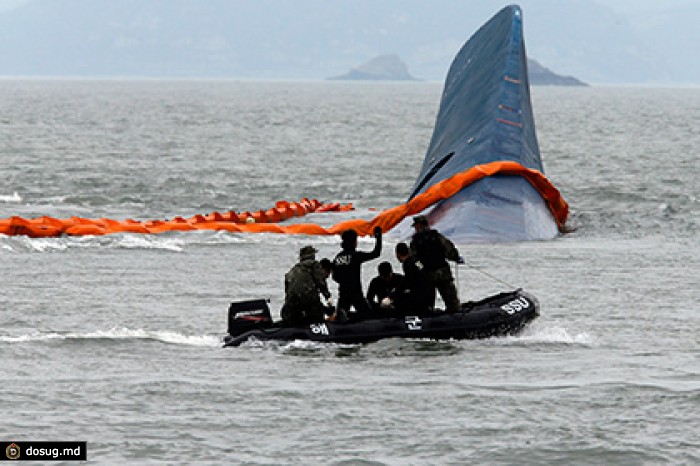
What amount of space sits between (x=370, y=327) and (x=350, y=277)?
0.82 meters

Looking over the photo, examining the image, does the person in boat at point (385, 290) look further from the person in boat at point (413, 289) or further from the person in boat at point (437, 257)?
the person in boat at point (437, 257)

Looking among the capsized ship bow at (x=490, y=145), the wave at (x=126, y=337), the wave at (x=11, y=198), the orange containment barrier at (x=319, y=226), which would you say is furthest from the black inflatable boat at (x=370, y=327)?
the wave at (x=11, y=198)

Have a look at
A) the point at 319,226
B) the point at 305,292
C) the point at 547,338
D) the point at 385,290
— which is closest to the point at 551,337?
the point at 547,338

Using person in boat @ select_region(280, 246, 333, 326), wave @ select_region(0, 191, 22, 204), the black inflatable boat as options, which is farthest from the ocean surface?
person in boat @ select_region(280, 246, 333, 326)

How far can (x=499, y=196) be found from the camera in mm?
33406

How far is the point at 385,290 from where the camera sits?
66.8 ft

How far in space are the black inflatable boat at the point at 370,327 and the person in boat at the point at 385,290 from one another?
320 mm

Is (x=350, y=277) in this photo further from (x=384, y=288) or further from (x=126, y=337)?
(x=126, y=337)

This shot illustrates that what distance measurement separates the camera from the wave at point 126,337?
67.1 ft

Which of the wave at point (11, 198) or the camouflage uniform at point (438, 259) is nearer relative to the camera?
the camouflage uniform at point (438, 259)

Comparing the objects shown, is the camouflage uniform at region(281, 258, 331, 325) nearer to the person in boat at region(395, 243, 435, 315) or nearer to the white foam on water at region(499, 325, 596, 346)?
the person in boat at region(395, 243, 435, 315)

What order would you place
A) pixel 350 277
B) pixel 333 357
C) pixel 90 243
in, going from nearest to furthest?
pixel 333 357
pixel 350 277
pixel 90 243

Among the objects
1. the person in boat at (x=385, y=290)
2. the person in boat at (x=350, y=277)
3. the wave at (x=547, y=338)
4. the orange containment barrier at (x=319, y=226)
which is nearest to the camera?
the person in boat at (x=350, y=277)

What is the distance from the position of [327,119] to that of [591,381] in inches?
3948
